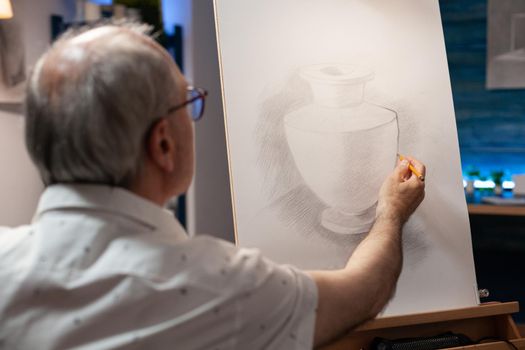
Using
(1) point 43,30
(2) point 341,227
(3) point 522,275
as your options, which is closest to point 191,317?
(2) point 341,227

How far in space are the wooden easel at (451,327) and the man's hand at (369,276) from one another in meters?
0.30

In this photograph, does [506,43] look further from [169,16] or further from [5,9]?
[5,9]

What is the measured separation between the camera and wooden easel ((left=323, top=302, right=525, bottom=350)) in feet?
5.04

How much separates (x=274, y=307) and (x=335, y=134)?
805 mm

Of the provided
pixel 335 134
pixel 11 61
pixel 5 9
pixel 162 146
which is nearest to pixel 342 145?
pixel 335 134

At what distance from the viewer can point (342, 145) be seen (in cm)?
160

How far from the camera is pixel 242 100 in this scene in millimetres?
1578

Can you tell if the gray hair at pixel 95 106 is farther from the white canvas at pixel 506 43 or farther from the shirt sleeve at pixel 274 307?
the white canvas at pixel 506 43

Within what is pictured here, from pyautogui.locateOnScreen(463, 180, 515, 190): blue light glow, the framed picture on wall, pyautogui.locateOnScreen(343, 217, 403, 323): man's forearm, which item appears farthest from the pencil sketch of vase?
pyautogui.locateOnScreen(463, 180, 515, 190): blue light glow

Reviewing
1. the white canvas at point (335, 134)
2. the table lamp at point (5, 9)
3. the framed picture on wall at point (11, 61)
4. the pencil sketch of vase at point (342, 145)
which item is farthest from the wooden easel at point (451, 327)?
the table lamp at point (5, 9)

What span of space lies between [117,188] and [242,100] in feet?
2.48

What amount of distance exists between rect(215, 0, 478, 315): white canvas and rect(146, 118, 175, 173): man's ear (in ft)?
1.96

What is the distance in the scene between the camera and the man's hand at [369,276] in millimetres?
976

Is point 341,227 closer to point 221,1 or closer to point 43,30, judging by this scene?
point 221,1
